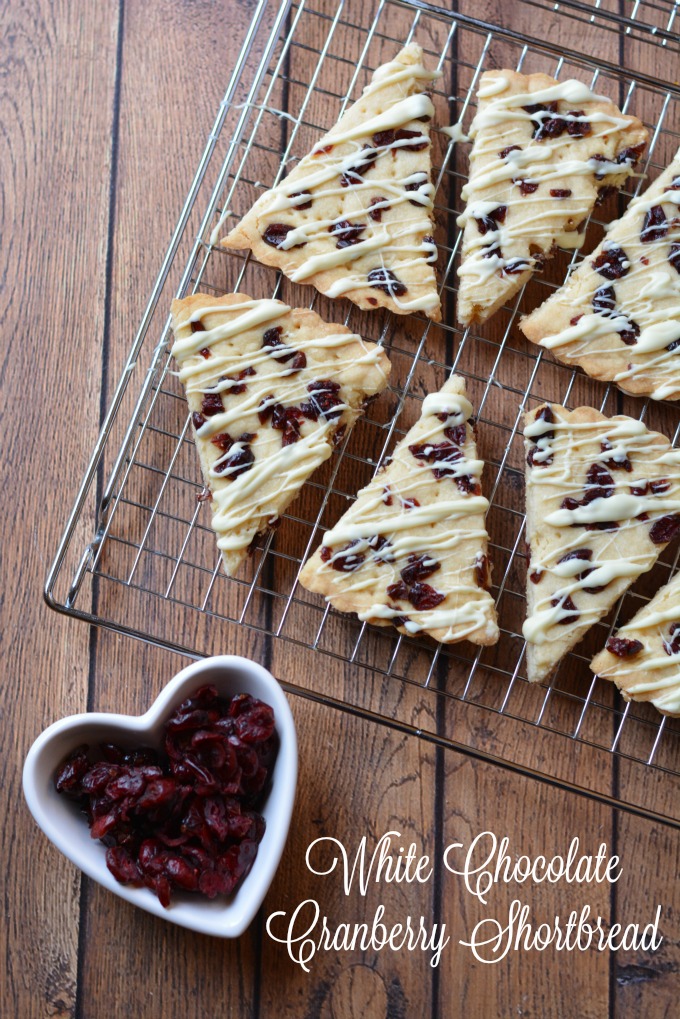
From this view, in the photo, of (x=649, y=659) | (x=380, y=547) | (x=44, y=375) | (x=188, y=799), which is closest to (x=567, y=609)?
(x=649, y=659)

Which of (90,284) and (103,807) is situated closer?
(103,807)

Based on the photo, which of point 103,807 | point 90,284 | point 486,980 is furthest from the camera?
point 90,284

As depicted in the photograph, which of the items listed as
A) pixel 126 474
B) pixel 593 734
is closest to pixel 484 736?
pixel 593 734

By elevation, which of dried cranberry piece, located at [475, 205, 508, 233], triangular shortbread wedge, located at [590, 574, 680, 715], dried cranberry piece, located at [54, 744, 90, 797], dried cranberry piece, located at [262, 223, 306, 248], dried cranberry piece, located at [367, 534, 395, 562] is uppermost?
dried cranberry piece, located at [475, 205, 508, 233]

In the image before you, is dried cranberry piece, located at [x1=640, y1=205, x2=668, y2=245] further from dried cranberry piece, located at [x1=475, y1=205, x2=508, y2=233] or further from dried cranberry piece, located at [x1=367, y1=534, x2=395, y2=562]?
dried cranberry piece, located at [x1=367, y1=534, x2=395, y2=562]

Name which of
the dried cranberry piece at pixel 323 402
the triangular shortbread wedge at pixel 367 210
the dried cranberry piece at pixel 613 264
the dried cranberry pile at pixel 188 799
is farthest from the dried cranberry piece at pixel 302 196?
the dried cranberry pile at pixel 188 799

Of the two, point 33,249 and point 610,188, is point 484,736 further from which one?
point 33,249

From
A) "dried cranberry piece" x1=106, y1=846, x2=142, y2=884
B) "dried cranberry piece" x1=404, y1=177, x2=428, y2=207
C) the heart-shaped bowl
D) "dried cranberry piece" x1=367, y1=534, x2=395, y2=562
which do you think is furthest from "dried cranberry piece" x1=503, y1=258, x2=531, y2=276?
"dried cranberry piece" x1=106, y1=846, x2=142, y2=884

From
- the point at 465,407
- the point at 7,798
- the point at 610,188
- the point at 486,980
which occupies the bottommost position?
the point at 486,980
